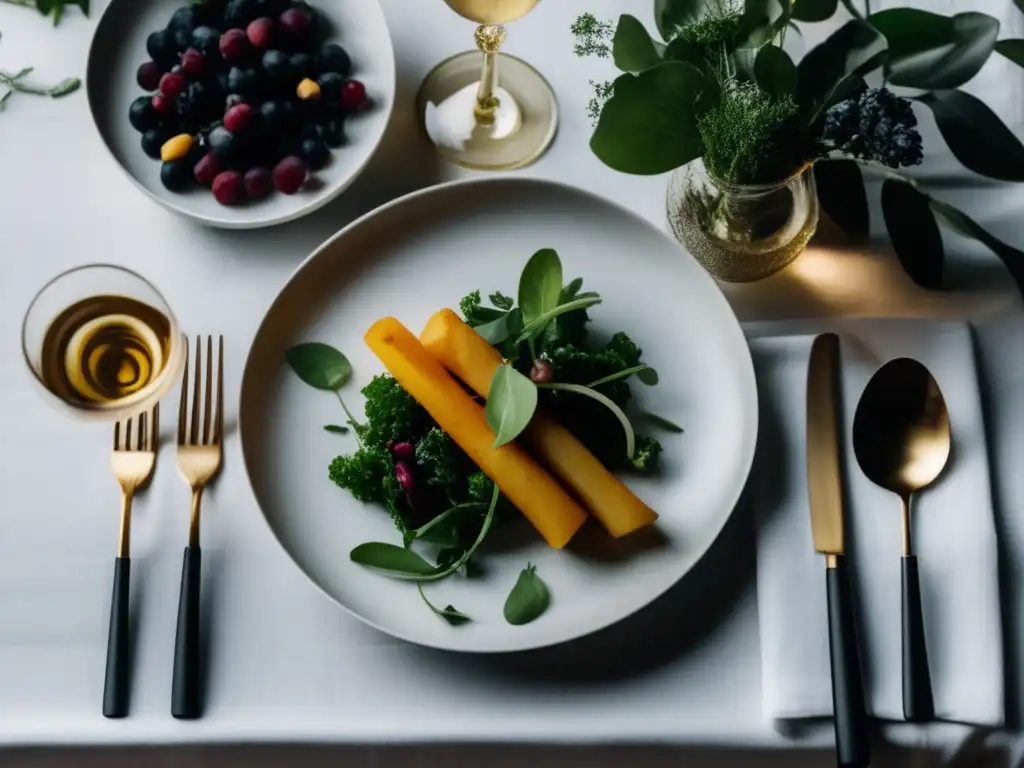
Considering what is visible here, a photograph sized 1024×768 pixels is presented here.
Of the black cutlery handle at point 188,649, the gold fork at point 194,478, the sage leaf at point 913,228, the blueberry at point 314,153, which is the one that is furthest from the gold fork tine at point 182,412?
the sage leaf at point 913,228

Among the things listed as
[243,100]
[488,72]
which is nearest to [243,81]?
[243,100]

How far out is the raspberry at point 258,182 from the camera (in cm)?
90

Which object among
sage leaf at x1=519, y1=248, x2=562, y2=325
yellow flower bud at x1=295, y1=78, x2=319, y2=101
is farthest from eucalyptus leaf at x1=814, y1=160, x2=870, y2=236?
yellow flower bud at x1=295, y1=78, x2=319, y2=101

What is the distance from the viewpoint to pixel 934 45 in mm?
799

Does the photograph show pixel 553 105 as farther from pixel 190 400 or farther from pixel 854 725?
pixel 854 725

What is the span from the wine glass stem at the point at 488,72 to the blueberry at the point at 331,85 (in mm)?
137

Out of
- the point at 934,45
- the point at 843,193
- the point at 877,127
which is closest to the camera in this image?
the point at 877,127

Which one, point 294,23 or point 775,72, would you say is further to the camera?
point 294,23

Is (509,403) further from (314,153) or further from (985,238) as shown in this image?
(985,238)

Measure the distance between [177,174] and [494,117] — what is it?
316 millimetres

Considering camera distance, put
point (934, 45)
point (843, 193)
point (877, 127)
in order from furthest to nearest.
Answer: point (843, 193) → point (934, 45) → point (877, 127)

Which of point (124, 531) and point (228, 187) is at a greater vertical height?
point (228, 187)

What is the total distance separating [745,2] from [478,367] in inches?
14.3

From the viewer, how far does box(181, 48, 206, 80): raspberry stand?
0.92 metres
